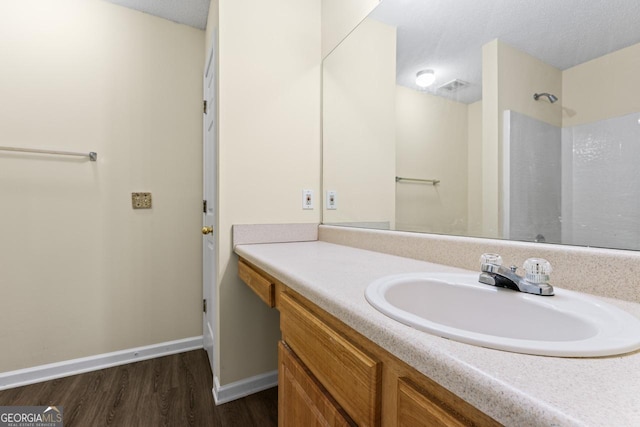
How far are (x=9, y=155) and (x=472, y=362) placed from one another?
2331mm

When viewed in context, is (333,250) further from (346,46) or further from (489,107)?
(346,46)

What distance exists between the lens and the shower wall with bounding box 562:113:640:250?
599 mm

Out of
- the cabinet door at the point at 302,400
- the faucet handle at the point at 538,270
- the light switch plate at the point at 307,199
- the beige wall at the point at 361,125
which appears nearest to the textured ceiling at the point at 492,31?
the beige wall at the point at 361,125

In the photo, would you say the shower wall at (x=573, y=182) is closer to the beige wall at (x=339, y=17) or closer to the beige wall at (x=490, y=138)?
the beige wall at (x=490, y=138)

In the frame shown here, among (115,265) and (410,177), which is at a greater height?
(410,177)

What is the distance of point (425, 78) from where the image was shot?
1.10 meters

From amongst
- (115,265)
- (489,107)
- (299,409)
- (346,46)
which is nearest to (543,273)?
(489,107)

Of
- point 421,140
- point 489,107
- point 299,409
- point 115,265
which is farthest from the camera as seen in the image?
point 115,265

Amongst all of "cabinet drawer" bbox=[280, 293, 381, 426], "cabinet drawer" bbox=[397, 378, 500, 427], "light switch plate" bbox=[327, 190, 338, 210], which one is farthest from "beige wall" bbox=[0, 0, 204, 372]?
"cabinet drawer" bbox=[397, 378, 500, 427]

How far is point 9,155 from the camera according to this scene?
1591mm

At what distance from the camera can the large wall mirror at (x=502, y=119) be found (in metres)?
0.63

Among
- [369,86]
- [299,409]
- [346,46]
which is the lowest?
[299,409]

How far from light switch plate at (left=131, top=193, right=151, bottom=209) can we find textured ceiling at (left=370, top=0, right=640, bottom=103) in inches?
66.7
